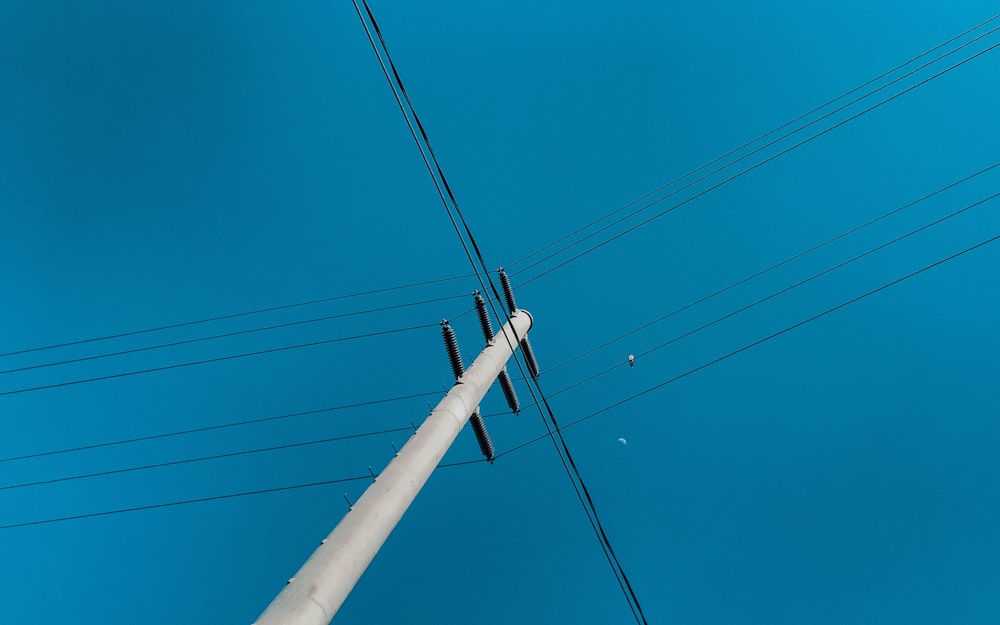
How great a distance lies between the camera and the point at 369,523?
701 cm

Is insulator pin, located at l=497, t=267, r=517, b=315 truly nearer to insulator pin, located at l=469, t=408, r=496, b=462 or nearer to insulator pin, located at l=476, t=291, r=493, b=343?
insulator pin, located at l=476, t=291, r=493, b=343

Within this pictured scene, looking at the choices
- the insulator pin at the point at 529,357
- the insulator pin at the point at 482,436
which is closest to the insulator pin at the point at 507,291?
the insulator pin at the point at 529,357

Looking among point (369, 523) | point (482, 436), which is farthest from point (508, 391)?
point (369, 523)

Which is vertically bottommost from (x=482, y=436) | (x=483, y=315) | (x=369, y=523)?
(x=369, y=523)

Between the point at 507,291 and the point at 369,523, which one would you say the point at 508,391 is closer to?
the point at 507,291

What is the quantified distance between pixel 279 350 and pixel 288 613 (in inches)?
635

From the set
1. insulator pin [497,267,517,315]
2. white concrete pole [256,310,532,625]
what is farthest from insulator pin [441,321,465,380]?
insulator pin [497,267,517,315]

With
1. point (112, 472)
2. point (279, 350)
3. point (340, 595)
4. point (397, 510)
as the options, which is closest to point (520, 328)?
point (397, 510)

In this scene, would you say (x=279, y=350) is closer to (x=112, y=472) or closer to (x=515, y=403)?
(x=112, y=472)

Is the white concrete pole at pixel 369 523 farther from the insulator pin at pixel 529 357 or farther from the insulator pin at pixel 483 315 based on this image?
the insulator pin at pixel 529 357

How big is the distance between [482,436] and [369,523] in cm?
541

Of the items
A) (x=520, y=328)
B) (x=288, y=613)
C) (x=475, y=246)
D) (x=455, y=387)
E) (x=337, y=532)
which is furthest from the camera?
(x=520, y=328)

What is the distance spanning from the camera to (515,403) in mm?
13383

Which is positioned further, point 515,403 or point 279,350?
point 279,350
